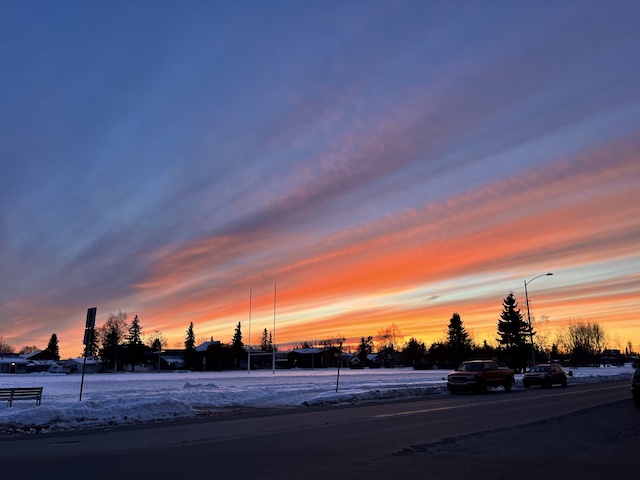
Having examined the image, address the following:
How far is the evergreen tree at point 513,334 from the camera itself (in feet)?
234

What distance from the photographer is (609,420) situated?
51.9ft

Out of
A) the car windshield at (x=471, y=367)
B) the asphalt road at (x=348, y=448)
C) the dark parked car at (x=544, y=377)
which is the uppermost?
the car windshield at (x=471, y=367)

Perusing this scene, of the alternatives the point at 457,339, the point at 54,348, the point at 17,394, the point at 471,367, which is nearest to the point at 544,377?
the point at 471,367

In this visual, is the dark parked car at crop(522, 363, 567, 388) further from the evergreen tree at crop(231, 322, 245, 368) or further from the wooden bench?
the evergreen tree at crop(231, 322, 245, 368)

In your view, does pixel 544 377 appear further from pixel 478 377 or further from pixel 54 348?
pixel 54 348

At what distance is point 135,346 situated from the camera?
12369cm

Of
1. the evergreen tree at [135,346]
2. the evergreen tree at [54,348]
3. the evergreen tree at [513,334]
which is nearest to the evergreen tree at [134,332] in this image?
the evergreen tree at [135,346]

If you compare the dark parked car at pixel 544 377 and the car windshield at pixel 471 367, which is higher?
the car windshield at pixel 471 367

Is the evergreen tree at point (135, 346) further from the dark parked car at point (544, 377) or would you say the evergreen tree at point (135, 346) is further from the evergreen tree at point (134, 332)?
the dark parked car at point (544, 377)

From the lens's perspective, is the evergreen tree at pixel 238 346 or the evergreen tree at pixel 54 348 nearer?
the evergreen tree at pixel 238 346

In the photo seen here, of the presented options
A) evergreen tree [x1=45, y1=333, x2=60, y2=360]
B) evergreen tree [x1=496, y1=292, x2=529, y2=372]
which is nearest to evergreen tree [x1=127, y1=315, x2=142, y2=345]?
evergreen tree [x1=45, y1=333, x2=60, y2=360]

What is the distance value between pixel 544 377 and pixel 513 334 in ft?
126

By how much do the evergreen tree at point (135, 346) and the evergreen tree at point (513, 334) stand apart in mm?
82741

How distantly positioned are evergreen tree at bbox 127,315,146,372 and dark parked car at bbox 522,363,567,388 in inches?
3914
